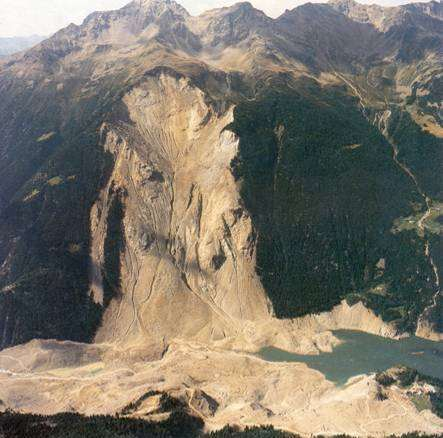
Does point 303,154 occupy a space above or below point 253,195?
above

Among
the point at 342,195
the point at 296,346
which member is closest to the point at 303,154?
the point at 342,195

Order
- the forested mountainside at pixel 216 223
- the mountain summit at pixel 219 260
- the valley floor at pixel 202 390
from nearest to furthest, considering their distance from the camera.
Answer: the valley floor at pixel 202 390 → the mountain summit at pixel 219 260 → the forested mountainside at pixel 216 223

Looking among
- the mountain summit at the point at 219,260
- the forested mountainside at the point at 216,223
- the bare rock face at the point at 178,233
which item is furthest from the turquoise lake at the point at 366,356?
the bare rock face at the point at 178,233

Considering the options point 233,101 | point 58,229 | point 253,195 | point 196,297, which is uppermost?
point 233,101

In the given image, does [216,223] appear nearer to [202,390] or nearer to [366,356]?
[202,390]

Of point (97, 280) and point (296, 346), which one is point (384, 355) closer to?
point (296, 346)

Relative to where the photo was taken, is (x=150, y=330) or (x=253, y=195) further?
(x=253, y=195)

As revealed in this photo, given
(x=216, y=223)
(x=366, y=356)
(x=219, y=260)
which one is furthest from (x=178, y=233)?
(x=366, y=356)

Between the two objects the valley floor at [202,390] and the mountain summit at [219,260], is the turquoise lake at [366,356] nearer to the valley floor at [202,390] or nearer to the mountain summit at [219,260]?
the mountain summit at [219,260]

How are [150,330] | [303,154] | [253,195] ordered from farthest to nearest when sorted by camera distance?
1. [303,154]
2. [253,195]
3. [150,330]

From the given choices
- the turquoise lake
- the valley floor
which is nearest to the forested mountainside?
the turquoise lake

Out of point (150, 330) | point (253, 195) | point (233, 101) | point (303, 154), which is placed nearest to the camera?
point (150, 330)
